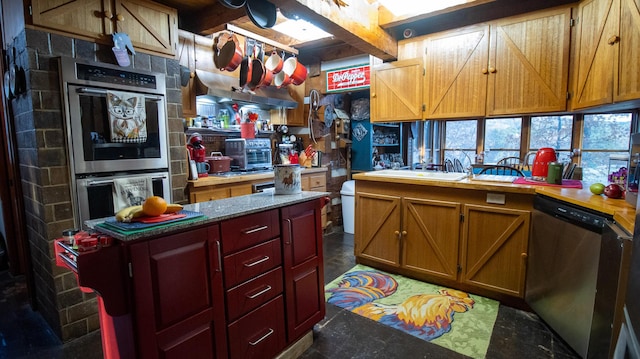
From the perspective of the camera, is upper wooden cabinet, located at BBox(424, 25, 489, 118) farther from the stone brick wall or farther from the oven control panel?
the stone brick wall

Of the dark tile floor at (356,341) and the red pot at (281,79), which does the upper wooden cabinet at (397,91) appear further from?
the dark tile floor at (356,341)

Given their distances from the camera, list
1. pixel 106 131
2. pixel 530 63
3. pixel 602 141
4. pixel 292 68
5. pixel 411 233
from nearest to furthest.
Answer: pixel 106 131, pixel 530 63, pixel 411 233, pixel 292 68, pixel 602 141

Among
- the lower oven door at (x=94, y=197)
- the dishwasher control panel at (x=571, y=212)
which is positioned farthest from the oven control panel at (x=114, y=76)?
the dishwasher control panel at (x=571, y=212)

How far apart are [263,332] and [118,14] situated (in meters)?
2.39

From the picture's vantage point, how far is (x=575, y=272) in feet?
5.78

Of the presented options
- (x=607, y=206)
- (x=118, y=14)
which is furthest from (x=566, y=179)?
(x=118, y=14)

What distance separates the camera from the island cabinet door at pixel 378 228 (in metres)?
2.88

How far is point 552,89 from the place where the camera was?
8.11 ft

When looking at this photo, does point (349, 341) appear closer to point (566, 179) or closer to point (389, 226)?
point (389, 226)

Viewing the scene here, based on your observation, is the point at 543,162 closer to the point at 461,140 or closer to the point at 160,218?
the point at 160,218

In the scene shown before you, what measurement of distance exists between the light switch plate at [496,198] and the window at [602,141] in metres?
2.28

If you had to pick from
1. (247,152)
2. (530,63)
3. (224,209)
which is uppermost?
(530,63)

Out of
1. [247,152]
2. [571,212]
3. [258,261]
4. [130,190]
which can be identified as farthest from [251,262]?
[247,152]

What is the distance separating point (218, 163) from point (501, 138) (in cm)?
424
